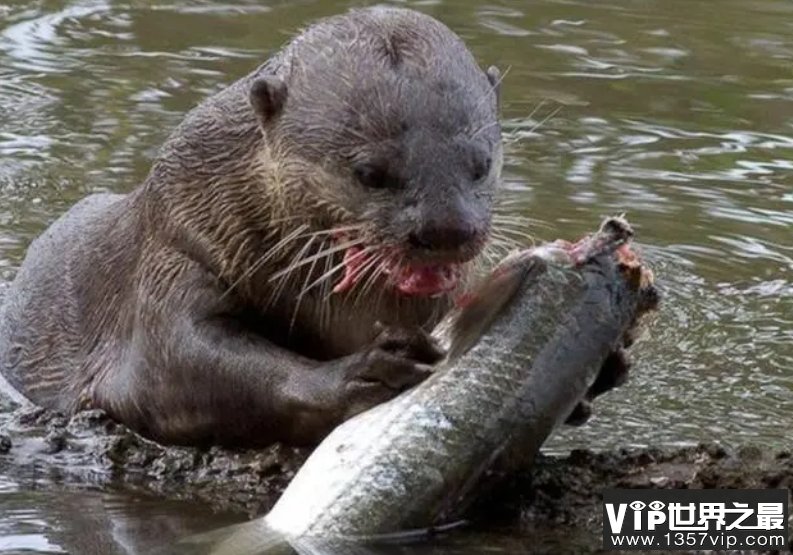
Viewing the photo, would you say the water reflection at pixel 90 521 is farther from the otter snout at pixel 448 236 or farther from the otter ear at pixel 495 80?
the otter ear at pixel 495 80

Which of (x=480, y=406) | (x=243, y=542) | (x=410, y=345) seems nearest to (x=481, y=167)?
(x=410, y=345)

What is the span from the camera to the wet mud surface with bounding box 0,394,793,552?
5340 millimetres

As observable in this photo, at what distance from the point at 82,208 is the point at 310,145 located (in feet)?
5.30

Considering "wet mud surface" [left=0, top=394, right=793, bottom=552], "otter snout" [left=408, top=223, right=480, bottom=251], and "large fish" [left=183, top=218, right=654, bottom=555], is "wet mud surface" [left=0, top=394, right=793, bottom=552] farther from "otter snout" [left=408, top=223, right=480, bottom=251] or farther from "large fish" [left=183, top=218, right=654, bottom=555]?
"otter snout" [left=408, top=223, right=480, bottom=251]

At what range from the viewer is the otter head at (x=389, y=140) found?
17.1 ft

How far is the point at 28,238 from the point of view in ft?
26.8

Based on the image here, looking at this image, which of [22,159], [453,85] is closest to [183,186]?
[453,85]

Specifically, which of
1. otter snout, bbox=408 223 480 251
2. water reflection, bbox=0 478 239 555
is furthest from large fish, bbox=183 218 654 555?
water reflection, bbox=0 478 239 555

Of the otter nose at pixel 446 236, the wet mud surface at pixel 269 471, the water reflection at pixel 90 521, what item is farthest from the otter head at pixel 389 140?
the water reflection at pixel 90 521

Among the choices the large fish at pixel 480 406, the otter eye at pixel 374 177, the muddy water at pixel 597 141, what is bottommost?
the muddy water at pixel 597 141

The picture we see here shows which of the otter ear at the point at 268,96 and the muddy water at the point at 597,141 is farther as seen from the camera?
the muddy water at the point at 597,141

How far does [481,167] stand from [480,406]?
20.0 inches

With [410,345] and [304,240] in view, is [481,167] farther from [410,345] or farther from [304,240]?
[304,240]

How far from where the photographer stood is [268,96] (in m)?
5.69
